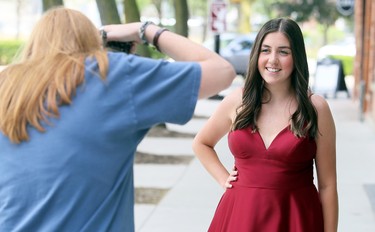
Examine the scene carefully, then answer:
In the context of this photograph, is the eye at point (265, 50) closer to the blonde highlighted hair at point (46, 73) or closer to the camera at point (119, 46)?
the camera at point (119, 46)

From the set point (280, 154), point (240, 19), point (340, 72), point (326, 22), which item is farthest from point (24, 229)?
point (240, 19)

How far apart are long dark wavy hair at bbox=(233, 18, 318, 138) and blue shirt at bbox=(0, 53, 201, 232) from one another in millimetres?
1306

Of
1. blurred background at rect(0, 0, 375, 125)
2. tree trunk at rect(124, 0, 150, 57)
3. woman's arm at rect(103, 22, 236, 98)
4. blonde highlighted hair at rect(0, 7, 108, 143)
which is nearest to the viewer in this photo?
blonde highlighted hair at rect(0, 7, 108, 143)

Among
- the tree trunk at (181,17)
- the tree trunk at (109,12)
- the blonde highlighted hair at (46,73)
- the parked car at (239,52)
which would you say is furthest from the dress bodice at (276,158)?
the parked car at (239,52)

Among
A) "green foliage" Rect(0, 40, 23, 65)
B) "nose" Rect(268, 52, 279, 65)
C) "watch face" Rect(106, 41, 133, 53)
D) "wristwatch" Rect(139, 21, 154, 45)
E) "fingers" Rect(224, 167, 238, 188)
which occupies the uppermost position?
"wristwatch" Rect(139, 21, 154, 45)

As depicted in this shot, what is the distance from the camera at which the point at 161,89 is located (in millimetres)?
2379

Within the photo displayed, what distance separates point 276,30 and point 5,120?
1634 mm

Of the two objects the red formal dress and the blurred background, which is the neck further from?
the blurred background

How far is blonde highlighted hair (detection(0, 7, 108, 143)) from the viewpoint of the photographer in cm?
232

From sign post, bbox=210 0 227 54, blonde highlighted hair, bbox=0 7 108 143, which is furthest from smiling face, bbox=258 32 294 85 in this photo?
sign post, bbox=210 0 227 54

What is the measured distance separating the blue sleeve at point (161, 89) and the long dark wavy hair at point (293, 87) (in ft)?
4.08

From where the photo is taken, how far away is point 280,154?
358 centimetres

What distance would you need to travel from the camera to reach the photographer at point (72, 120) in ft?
7.62

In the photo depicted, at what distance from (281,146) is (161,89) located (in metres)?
1.30
